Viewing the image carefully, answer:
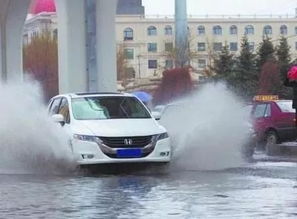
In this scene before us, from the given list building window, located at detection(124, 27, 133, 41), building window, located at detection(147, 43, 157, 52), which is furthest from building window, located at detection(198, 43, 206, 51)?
building window, located at detection(124, 27, 133, 41)

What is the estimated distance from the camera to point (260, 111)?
24375mm

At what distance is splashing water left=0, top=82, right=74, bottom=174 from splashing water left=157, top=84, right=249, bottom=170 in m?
2.38

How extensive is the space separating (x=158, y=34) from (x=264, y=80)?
241 ft

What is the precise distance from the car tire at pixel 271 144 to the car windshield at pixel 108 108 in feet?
21.8

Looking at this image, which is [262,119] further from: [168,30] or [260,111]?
[168,30]

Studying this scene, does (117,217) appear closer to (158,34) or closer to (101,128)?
(101,128)

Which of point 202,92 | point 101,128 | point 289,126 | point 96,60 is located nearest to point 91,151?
point 101,128

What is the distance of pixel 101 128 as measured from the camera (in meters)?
14.8

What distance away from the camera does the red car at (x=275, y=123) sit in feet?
77.2

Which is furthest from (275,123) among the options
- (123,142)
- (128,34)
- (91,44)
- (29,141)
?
(128,34)

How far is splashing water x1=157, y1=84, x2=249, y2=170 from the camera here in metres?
16.6

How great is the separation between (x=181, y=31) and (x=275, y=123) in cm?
4341

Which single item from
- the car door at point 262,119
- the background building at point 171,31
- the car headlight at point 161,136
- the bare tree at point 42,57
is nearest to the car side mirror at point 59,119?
the car headlight at point 161,136

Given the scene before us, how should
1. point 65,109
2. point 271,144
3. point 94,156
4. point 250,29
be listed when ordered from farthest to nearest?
point 250,29 < point 271,144 < point 65,109 < point 94,156
